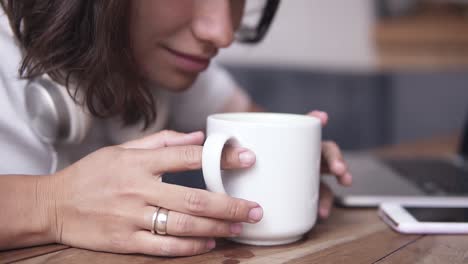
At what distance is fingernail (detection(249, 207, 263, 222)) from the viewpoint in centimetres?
48

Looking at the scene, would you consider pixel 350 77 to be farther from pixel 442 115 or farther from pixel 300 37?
pixel 442 115

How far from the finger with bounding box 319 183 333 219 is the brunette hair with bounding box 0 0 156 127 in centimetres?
30

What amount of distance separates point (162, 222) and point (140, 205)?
28 mm

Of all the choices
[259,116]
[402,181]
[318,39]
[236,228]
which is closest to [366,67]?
[318,39]

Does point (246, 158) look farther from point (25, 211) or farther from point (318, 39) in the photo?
point (318, 39)

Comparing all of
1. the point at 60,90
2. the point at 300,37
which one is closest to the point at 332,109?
the point at 300,37

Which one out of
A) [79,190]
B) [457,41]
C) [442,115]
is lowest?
[442,115]

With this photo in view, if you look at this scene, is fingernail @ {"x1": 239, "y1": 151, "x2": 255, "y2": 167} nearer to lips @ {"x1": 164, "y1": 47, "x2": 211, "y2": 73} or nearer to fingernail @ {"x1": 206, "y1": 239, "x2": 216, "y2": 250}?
fingernail @ {"x1": 206, "y1": 239, "x2": 216, "y2": 250}

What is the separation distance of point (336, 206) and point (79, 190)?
37cm

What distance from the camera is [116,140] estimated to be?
0.83 m

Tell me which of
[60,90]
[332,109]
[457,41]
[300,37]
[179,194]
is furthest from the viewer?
[457,41]

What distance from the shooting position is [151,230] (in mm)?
478

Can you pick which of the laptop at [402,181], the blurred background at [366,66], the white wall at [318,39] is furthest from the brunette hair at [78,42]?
the white wall at [318,39]

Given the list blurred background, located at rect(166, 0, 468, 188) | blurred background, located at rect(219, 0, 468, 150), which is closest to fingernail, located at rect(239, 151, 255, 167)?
blurred background, located at rect(166, 0, 468, 188)
